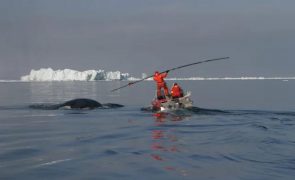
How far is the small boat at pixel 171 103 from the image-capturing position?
3497 cm


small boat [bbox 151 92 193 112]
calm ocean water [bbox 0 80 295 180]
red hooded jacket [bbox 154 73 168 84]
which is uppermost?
red hooded jacket [bbox 154 73 168 84]

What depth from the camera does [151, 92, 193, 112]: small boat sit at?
34969mm

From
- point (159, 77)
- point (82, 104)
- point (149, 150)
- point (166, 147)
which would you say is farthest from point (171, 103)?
point (149, 150)

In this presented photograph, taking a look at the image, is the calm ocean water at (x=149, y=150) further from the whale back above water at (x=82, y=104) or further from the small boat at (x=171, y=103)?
the whale back above water at (x=82, y=104)

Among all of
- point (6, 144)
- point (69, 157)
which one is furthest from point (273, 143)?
point (6, 144)

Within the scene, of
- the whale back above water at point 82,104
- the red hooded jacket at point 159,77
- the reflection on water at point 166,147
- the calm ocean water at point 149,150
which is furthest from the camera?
the whale back above water at point 82,104

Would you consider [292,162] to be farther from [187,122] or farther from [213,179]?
[187,122]

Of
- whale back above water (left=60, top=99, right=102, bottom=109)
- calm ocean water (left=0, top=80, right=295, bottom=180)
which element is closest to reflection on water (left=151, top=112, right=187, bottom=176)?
calm ocean water (left=0, top=80, right=295, bottom=180)

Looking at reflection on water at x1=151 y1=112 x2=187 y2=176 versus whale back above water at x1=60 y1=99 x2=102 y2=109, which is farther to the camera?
whale back above water at x1=60 y1=99 x2=102 y2=109

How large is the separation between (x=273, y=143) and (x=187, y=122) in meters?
9.66

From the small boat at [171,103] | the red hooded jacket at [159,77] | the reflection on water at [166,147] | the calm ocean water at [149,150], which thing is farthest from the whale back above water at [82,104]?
the reflection on water at [166,147]

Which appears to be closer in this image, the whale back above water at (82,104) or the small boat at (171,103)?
the small boat at (171,103)

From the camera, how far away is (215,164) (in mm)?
14273

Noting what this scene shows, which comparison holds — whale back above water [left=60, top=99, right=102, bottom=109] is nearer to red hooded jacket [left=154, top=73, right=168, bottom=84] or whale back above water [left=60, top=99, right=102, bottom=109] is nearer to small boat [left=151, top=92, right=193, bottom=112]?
small boat [left=151, top=92, right=193, bottom=112]
